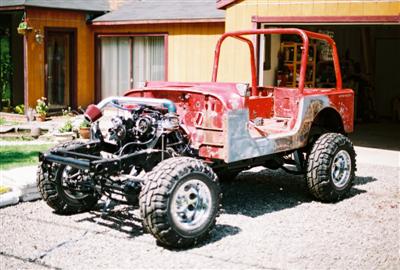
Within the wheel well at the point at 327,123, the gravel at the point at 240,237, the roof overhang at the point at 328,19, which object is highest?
the roof overhang at the point at 328,19

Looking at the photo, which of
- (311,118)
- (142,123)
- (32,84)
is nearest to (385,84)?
(32,84)

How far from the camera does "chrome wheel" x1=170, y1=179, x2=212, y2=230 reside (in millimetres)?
6020

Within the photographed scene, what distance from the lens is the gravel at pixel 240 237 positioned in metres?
5.71

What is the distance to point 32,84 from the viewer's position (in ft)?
54.2

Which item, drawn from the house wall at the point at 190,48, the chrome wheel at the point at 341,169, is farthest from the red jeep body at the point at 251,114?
the house wall at the point at 190,48

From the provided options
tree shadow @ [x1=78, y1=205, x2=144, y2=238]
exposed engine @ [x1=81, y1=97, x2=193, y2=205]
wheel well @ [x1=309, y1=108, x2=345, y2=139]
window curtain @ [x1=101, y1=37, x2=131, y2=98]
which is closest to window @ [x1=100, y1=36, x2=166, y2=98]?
window curtain @ [x1=101, y1=37, x2=131, y2=98]

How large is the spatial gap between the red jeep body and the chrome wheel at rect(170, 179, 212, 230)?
61cm

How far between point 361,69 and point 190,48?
19.7ft

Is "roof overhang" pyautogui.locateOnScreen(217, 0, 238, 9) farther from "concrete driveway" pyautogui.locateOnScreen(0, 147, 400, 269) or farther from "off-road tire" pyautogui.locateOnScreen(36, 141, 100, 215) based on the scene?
"off-road tire" pyautogui.locateOnScreen(36, 141, 100, 215)

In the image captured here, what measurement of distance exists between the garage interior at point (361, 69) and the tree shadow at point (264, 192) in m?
4.42

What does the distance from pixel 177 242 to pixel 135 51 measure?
12.1 metres

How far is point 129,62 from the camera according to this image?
Answer: 57.9 ft

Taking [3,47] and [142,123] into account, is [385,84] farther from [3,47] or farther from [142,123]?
[142,123]

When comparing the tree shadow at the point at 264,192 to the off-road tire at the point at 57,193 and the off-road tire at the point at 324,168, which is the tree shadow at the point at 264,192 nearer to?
the off-road tire at the point at 324,168
